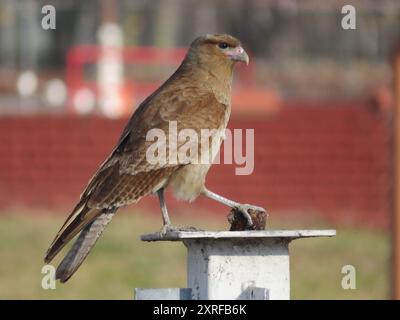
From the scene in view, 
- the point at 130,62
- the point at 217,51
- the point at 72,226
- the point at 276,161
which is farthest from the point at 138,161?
the point at 130,62

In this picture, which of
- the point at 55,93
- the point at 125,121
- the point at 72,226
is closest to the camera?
the point at 72,226

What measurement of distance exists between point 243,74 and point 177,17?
10.6ft

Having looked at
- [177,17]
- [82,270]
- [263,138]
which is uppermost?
[177,17]

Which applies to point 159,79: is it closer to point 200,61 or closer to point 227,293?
point 200,61

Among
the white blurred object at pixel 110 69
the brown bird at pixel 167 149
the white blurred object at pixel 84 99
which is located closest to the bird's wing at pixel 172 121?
the brown bird at pixel 167 149

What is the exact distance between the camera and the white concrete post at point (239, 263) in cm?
507

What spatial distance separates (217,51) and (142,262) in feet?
26.5

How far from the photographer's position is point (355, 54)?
33.4 m

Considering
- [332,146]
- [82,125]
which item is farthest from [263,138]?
[82,125]

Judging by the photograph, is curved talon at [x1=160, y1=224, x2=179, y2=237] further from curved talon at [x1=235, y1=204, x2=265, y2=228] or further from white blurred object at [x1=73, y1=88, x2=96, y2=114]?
white blurred object at [x1=73, y1=88, x2=96, y2=114]

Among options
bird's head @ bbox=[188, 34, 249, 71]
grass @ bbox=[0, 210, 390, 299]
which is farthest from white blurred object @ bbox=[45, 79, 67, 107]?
bird's head @ bbox=[188, 34, 249, 71]

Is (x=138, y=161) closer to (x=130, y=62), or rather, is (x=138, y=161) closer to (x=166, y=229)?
(x=166, y=229)

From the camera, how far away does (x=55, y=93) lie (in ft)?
98.7

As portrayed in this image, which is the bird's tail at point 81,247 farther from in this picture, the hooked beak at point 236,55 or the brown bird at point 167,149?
the hooked beak at point 236,55
